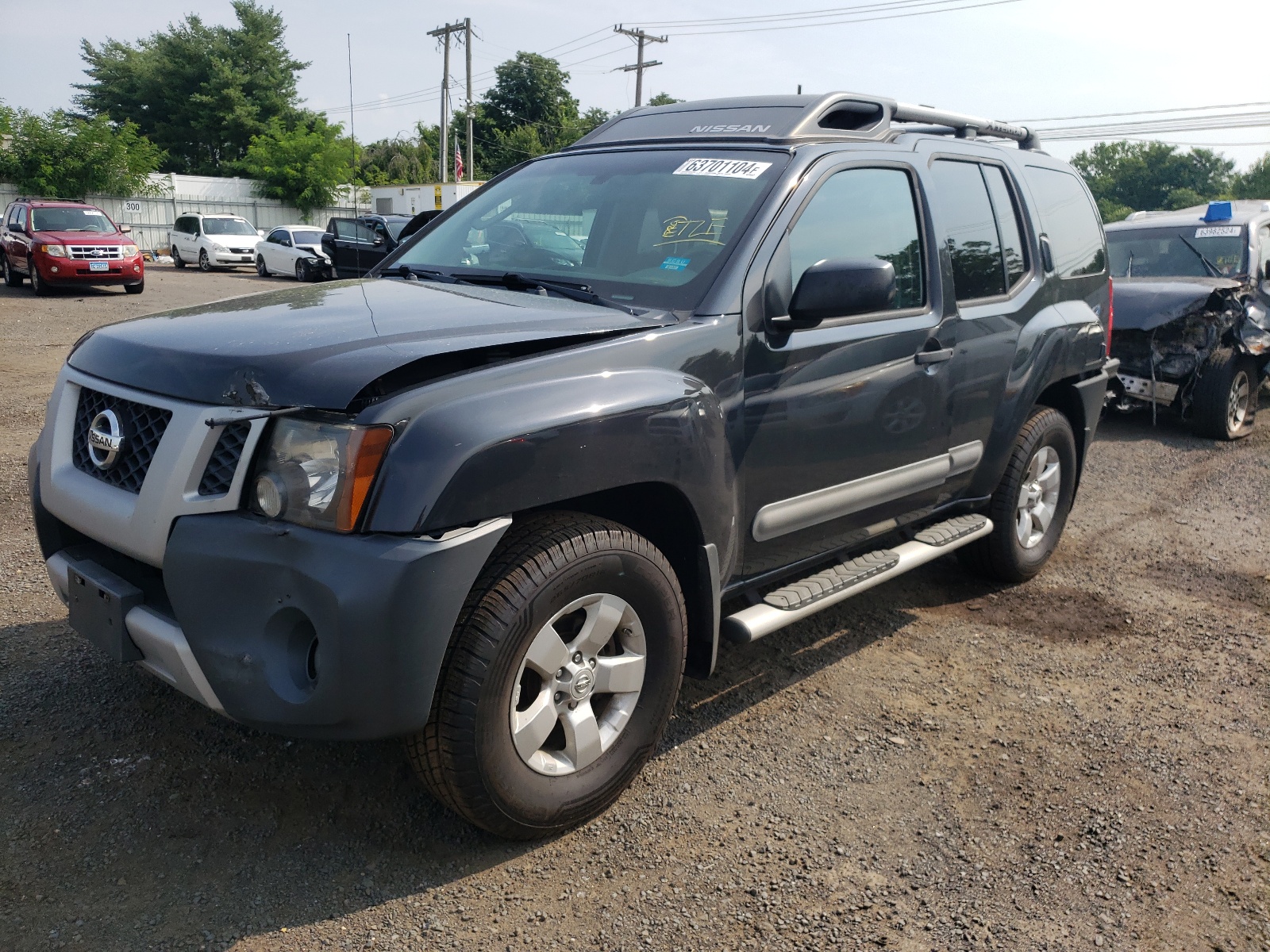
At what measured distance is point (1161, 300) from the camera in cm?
819

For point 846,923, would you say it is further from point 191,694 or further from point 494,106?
point 494,106

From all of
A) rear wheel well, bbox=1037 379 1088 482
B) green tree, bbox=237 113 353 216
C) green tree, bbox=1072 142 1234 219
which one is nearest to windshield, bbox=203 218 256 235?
green tree, bbox=237 113 353 216

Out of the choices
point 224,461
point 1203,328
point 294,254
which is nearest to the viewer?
point 224,461

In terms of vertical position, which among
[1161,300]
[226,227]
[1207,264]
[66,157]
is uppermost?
[66,157]

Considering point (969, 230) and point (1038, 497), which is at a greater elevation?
point (969, 230)

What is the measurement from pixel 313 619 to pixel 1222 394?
26.8 feet

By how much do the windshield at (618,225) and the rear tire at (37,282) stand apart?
53.8 feet

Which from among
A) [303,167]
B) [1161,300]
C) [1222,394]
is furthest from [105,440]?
[303,167]

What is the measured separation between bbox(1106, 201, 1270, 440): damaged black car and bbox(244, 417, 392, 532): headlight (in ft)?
25.3

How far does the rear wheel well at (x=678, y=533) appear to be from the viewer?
2.77m

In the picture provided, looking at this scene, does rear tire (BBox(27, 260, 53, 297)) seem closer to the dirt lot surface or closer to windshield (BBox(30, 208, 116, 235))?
windshield (BBox(30, 208, 116, 235))

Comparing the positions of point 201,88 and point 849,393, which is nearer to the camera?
point 849,393

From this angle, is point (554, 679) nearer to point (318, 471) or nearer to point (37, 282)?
point (318, 471)

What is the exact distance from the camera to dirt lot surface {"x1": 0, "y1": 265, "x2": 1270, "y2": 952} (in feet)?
7.82
